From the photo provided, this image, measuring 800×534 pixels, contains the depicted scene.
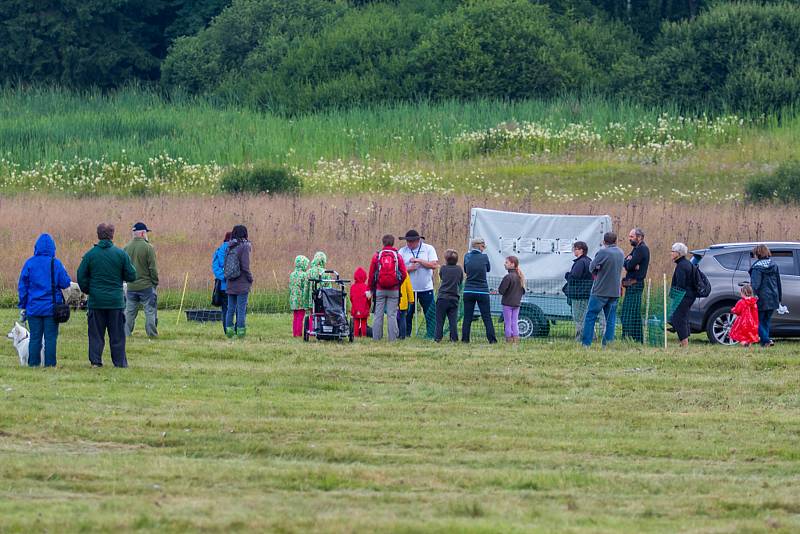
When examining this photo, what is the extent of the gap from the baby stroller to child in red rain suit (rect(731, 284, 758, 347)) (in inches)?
226

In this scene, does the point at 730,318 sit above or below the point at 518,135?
below

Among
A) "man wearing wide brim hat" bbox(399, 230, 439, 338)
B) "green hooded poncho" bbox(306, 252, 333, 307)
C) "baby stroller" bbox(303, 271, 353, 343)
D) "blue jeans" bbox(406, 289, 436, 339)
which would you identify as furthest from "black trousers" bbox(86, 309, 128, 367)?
"blue jeans" bbox(406, 289, 436, 339)

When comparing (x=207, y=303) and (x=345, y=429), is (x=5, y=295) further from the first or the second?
(x=345, y=429)

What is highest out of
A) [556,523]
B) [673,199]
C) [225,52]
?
[225,52]

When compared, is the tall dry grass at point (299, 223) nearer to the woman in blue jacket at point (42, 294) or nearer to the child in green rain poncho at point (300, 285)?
the child in green rain poncho at point (300, 285)

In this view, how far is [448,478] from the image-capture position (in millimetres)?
11188

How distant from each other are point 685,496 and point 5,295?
19.5 m

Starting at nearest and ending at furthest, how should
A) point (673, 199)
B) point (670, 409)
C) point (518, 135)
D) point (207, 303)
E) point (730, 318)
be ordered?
point (670, 409)
point (730, 318)
point (207, 303)
point (673, 199)
point (518, 135)

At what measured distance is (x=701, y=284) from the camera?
68.1ft

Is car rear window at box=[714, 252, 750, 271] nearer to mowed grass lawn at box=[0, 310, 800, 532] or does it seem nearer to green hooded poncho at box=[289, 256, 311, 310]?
mowed grass lawn at box=[0, 310, 800, 532]

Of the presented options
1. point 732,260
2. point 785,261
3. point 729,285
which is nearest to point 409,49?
point 732,260

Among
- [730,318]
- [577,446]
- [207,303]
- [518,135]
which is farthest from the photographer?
[518,135]

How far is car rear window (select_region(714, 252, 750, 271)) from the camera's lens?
73.0 feet

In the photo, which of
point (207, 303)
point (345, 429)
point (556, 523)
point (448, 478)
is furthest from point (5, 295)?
point (556, 523)
